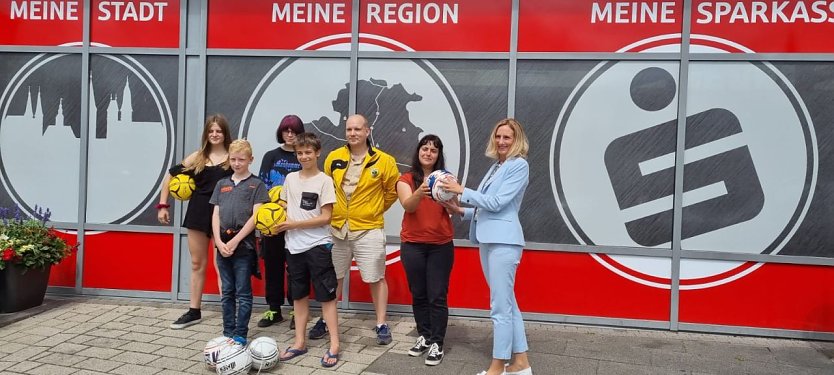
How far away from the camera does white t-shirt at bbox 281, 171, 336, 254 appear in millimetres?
4578

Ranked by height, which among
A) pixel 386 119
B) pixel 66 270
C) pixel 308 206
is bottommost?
pixel 66 270

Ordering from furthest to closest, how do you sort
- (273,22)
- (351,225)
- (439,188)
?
(273,22)
(351,225)
(439,188)

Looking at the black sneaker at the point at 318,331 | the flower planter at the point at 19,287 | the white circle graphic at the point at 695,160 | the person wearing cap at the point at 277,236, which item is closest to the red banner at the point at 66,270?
the flower planter at the point at 19,287

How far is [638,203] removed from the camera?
5730mm

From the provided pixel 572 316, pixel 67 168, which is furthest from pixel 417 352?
pixel 67 168

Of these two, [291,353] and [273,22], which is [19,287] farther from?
[273,22]

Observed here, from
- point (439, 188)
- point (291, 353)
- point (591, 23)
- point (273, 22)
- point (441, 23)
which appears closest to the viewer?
point (439, 188)

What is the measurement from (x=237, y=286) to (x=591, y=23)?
3538 mm

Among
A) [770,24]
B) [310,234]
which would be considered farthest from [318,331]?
[770,24]

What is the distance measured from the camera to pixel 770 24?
5547 millimetres

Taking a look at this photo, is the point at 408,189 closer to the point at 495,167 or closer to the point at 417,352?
the point at 495,167

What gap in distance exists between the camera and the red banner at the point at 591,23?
5.67 m

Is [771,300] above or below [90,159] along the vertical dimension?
below

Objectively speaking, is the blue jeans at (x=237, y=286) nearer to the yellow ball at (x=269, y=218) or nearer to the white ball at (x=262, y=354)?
the yellow ball at (x=269, y=218)
